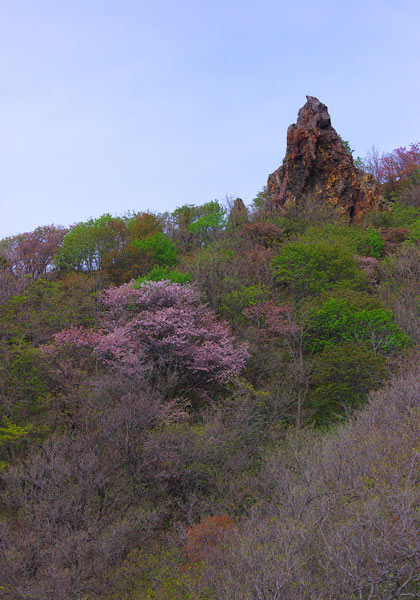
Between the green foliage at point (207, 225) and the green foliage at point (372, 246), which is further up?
the green foliage at point (207, 225)

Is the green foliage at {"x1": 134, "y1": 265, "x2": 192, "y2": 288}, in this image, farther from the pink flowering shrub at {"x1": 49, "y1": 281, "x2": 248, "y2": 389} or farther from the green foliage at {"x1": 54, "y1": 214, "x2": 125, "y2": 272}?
the green foliage at {"x1": 54, "y1": 214, "x2": 125, "y2": 272}

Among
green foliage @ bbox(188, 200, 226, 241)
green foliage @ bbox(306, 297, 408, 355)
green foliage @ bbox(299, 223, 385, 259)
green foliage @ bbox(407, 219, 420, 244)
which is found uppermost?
green foliage @ bbox(188, 200, 226, 241)

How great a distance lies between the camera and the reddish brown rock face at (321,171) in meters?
40.6

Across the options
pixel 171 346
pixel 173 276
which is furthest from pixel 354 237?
pixel 171 346

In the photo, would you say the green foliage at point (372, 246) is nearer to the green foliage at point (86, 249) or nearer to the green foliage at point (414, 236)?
the green foliage at point (414, 236)

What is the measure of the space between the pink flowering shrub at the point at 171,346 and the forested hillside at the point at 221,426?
4.0 inches

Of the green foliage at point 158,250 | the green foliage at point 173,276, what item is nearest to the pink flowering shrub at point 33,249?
the green foliage at point 158,250

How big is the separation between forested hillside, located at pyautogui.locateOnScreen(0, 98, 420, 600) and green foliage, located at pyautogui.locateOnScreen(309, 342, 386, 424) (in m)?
0.08

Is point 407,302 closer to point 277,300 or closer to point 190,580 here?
point 277,300

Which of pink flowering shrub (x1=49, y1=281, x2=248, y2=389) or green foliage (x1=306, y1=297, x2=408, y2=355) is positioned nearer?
pink flowering shrub (x1=49, y1=281, x2=248, y2=389)

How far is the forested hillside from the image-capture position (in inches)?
356

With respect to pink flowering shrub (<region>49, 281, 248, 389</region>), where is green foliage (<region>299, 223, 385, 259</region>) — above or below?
above

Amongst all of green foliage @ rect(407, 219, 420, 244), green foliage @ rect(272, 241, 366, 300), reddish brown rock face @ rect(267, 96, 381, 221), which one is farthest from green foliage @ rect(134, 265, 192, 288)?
reddish brown rock face @ rect(267, 96, 381, 221)

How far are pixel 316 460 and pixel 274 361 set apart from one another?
9.10 metres
